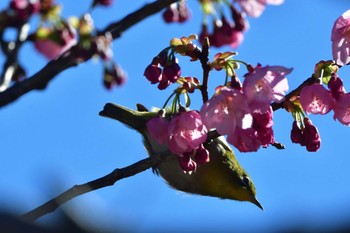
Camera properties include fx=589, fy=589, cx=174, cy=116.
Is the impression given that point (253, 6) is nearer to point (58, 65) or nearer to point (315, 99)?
point (315, 99)

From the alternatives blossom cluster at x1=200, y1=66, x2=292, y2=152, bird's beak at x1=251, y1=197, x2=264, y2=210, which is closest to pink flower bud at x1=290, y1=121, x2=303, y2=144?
blossom cluster at x1=200, y1=66, x2=292, y2=152

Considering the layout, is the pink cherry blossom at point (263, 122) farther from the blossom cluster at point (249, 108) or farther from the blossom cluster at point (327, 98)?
the blossom cluster at point (327, 98)

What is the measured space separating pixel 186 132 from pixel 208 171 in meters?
2.79

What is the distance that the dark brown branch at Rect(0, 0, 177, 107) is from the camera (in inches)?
52.7

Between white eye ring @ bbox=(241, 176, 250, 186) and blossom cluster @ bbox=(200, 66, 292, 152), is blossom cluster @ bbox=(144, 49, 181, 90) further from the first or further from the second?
white eye ring @ bbox=(241, 176, 250, 186)

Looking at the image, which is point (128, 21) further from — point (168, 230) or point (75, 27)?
point (168, 230)

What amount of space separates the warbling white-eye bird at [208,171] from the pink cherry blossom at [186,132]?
7.75ft

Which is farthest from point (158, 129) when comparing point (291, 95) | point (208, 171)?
point (208, 171)

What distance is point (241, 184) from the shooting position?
5.22 metres

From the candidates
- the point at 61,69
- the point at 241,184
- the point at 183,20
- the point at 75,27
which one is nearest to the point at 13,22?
the point at 75,27

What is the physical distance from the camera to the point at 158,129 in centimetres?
241

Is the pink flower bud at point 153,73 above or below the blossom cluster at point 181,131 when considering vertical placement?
above

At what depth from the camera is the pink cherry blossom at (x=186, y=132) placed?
2344mm

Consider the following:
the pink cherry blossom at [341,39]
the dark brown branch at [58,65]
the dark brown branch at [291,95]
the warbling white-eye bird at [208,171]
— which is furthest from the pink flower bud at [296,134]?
the warbling white-eye bird at [208,171]
